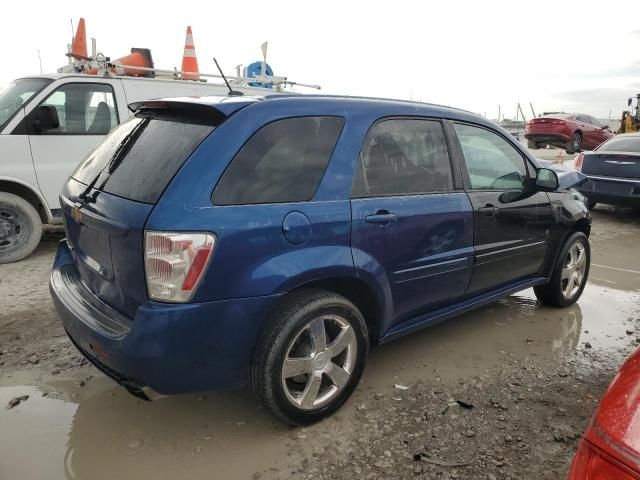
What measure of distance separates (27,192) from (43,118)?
0.84 meters

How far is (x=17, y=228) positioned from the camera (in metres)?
5.42

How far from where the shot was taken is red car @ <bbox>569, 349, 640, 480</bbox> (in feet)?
3.98

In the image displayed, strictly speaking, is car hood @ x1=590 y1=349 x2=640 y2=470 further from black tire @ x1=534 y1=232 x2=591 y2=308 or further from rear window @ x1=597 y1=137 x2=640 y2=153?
rear window @ x1=597 y1=137 x2=640 y2=153

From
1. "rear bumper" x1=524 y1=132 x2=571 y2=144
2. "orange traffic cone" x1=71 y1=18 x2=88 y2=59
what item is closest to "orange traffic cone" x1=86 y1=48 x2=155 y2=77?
"orange traffic cone" x1=71 y1=18 x2=88 y2=59

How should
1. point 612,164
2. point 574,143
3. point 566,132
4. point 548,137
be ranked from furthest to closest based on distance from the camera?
point 574,143, point 548,137, point 566,132, point 612,164

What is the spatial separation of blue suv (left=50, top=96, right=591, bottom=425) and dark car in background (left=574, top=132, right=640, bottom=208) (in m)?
5.80

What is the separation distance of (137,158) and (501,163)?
2.58 m

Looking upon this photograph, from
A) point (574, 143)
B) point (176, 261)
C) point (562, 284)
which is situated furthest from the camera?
point (574, 143)

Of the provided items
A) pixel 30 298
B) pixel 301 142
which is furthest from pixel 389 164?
pixel 30 298

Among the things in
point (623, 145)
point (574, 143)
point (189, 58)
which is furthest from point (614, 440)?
point (574, 143)

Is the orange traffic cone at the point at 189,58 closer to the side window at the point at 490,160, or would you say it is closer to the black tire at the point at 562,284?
the side window at the point at 490,160

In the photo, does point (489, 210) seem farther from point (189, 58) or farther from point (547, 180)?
point (189, 58)

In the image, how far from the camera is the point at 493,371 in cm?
331

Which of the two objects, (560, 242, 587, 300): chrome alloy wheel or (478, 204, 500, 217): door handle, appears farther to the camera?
(560, 242, 587, 300): chrome alloy wheel
